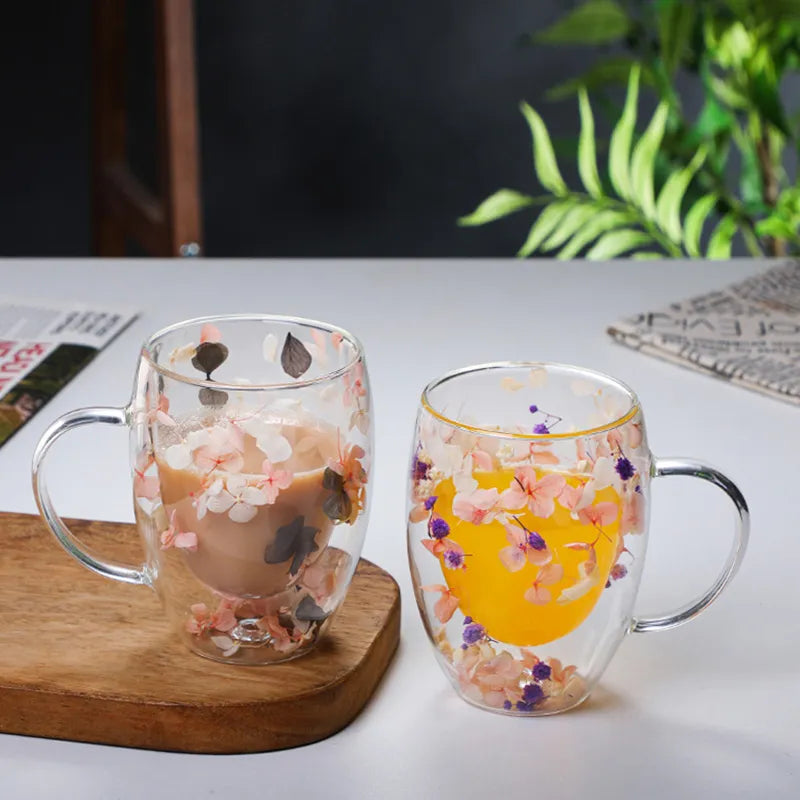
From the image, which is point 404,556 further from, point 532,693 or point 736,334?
point 736,334

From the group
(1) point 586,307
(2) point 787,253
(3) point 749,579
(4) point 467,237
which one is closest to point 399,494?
(3) point 749,579

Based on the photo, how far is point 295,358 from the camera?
1.84 feet

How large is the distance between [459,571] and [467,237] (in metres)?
2.22

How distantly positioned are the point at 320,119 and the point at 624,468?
7.02 feet

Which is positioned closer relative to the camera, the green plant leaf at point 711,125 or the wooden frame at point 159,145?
the wooden frame at point 159,145

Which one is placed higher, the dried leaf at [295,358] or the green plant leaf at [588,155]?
the dried leaf at [295,358]

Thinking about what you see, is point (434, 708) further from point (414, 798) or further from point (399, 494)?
point (399, 494)

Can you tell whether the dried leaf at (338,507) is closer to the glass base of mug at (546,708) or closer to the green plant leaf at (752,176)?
the glass base of mug at (546,708)

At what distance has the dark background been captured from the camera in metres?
2.46

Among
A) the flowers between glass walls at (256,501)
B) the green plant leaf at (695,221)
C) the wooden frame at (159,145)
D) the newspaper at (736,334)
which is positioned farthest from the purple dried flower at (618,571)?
the green plant leaf at (695,221)

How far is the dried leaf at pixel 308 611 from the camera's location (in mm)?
527

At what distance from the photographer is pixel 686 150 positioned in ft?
6.72

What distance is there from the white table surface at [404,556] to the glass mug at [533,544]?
0.03 metres

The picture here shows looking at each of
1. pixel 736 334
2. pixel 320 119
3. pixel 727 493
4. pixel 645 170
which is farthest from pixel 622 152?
pixel 727 493
